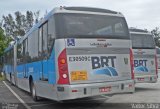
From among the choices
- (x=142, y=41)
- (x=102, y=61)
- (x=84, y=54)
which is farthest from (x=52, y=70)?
(x=142, y=41)

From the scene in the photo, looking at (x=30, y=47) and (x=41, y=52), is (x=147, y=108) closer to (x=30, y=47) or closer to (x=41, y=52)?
(x=41, y=52)

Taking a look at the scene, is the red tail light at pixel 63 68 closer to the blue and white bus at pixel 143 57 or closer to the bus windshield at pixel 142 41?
the blue and white bus at pixel 143 57

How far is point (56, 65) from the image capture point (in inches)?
437

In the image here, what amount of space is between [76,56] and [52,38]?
96 centimetres

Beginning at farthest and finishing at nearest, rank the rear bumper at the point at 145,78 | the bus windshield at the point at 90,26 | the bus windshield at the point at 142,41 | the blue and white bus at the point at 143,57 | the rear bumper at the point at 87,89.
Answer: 1. the bus windshield at the point at 142,41
2. the blue and white bus at the point at 143,57
3. the rear bumper at the point at 145,78
4. the bus windshield at the point at 90,26
5. the rear bumper at the point at 87,89

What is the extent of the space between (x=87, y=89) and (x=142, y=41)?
24.5 ft

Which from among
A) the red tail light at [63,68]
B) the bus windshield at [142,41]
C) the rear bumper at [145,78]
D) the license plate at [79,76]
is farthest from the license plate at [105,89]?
the bus windshield at [142,41]

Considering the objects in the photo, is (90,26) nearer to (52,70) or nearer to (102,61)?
(102,61)

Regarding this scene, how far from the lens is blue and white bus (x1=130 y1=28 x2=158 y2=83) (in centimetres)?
1741

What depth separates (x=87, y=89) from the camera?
36.7ft

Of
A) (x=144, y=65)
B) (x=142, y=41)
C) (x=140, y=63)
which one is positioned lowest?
(x=144, y=65)

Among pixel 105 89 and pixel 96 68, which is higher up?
pixel 96 68

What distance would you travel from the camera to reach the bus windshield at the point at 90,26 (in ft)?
37.1

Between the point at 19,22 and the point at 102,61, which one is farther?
the point at 19,22
